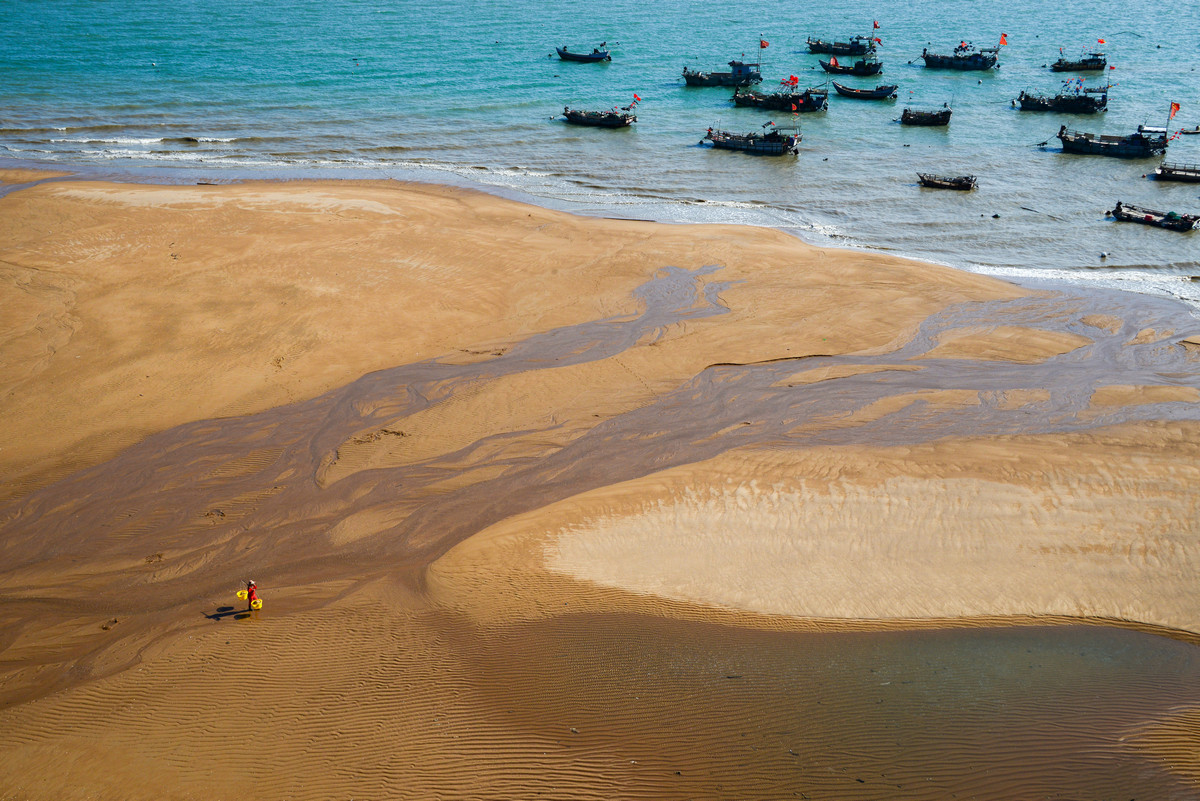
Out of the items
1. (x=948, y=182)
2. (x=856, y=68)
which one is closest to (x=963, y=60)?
(x=856, y=68)

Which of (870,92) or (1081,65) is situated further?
(1081,65)

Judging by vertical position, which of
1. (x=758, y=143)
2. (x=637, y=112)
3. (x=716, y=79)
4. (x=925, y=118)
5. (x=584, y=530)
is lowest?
(x=584, y=530)

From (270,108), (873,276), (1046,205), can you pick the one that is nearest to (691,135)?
(1046,205)

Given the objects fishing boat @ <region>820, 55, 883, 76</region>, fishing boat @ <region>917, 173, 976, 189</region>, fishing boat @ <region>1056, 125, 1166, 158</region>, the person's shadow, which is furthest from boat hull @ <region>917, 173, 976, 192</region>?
the person's shadow

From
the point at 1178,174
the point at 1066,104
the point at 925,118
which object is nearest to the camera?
the point at 1178,174

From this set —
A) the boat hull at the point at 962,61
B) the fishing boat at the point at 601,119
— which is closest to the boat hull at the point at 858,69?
the boat hull at the point at 962,61

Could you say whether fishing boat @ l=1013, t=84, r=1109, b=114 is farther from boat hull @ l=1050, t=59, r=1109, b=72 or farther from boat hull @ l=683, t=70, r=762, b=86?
boat hull @ l=683, t=70, r=762, b=86

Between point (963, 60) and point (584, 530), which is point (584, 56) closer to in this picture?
point (963, 60)
